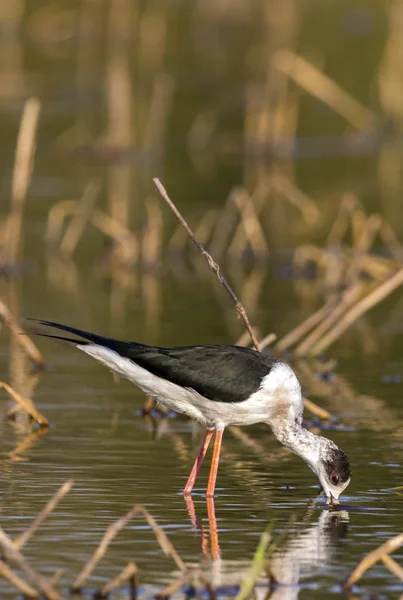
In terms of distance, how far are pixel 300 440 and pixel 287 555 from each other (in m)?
1.39

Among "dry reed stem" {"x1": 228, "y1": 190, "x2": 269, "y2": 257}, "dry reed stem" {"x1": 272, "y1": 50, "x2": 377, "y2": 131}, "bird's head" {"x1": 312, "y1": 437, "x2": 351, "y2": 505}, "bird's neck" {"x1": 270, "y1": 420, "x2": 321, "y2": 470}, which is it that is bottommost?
"bird's head" {"x1": 312, "y1": 437, "x2": 351, "y2": 505}

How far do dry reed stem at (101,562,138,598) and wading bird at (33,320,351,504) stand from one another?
187cm

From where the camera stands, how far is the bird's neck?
7.79 meters

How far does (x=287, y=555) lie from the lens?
6.55 metres

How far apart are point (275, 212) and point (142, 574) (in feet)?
42.5

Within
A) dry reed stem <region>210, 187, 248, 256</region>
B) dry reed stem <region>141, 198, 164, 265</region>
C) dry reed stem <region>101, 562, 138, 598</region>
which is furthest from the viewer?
dry reed stem <region>210, 187, 248, 256</region>

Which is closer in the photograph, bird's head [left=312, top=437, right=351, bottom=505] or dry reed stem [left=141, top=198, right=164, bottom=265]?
bird's head [left=312, top=437, right=351, bottom=505]

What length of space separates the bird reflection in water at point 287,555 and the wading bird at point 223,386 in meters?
0.29

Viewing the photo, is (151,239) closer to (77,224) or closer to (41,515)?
(77,224)

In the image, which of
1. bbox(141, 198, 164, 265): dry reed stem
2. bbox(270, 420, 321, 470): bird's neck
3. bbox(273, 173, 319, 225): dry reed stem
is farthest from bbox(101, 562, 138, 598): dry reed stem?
bbox(273, 173, 319, 225): dry reed stem

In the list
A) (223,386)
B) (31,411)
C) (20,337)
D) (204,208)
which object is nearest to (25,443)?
(31,411)

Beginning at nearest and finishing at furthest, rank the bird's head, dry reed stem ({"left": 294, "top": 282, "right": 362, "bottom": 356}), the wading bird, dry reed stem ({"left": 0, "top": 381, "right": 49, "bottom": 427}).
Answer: the bird's head < the wading bird < dry reed stem ({"left": 0, "top": 381, "right": 49, "bottom": 427}) < dry reed stem ({"left": 294, "top": 282, "right": 362, "bottom": 356})

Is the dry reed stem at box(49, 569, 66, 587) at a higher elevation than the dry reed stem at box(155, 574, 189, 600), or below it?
higher

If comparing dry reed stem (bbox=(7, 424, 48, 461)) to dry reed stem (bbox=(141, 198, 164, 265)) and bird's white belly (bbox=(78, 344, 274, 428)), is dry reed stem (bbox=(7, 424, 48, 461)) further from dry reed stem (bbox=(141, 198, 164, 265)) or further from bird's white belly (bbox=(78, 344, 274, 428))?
dry reed stem (bbox=(141, 198, 164, 265))
